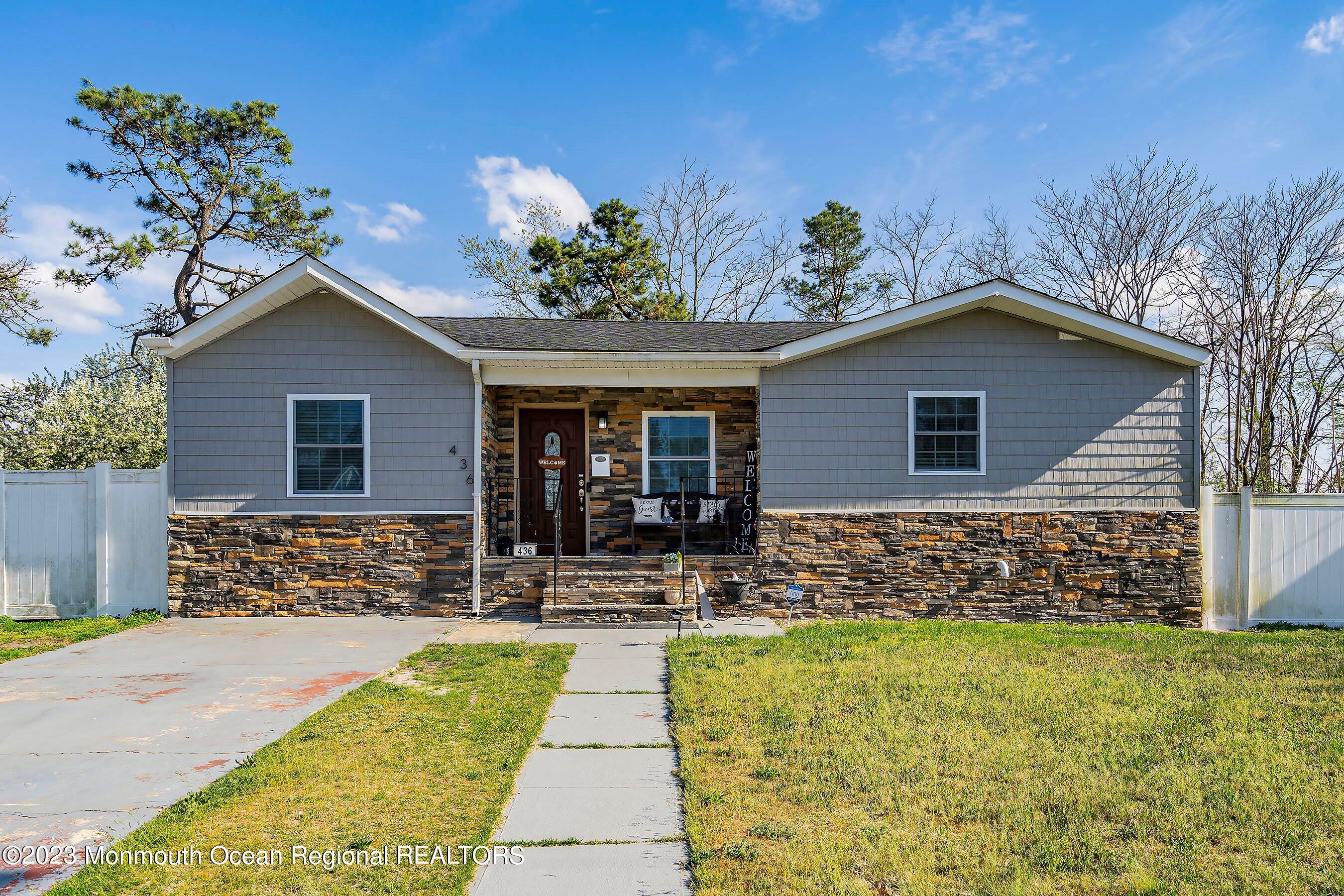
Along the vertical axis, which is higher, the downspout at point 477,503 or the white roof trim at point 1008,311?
the white roof trim at point 1008,311

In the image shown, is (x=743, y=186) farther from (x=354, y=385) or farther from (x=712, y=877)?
(x=712, y=877)

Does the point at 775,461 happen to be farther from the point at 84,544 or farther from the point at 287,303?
the point at 84,544

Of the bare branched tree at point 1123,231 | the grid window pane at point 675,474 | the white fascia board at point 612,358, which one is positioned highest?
the bare branched tree at point 1123,231

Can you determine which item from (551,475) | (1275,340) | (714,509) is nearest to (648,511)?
(714,509)

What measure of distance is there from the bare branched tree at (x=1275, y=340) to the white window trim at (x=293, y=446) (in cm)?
1693

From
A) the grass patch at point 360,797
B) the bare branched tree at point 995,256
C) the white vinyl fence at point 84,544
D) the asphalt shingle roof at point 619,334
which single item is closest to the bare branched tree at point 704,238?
the bare branched tree at point 995,256

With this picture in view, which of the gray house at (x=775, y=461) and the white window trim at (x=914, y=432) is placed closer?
the gray house at (x=775, y=461)

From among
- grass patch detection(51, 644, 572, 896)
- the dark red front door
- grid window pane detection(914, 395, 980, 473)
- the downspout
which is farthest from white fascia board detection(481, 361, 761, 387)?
grass patch detection(51, 644, 572, 896)

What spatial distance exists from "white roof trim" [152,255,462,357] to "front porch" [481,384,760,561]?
1.70 m

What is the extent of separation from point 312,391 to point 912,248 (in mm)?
18843

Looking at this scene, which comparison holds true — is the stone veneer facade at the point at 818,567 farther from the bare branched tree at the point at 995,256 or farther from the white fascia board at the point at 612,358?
the bare branched tree at the point at 995,256

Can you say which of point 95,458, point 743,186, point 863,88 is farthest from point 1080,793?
point 743,186

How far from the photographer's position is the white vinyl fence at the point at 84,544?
29.7ft

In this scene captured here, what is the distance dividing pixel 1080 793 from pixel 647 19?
1344cm
